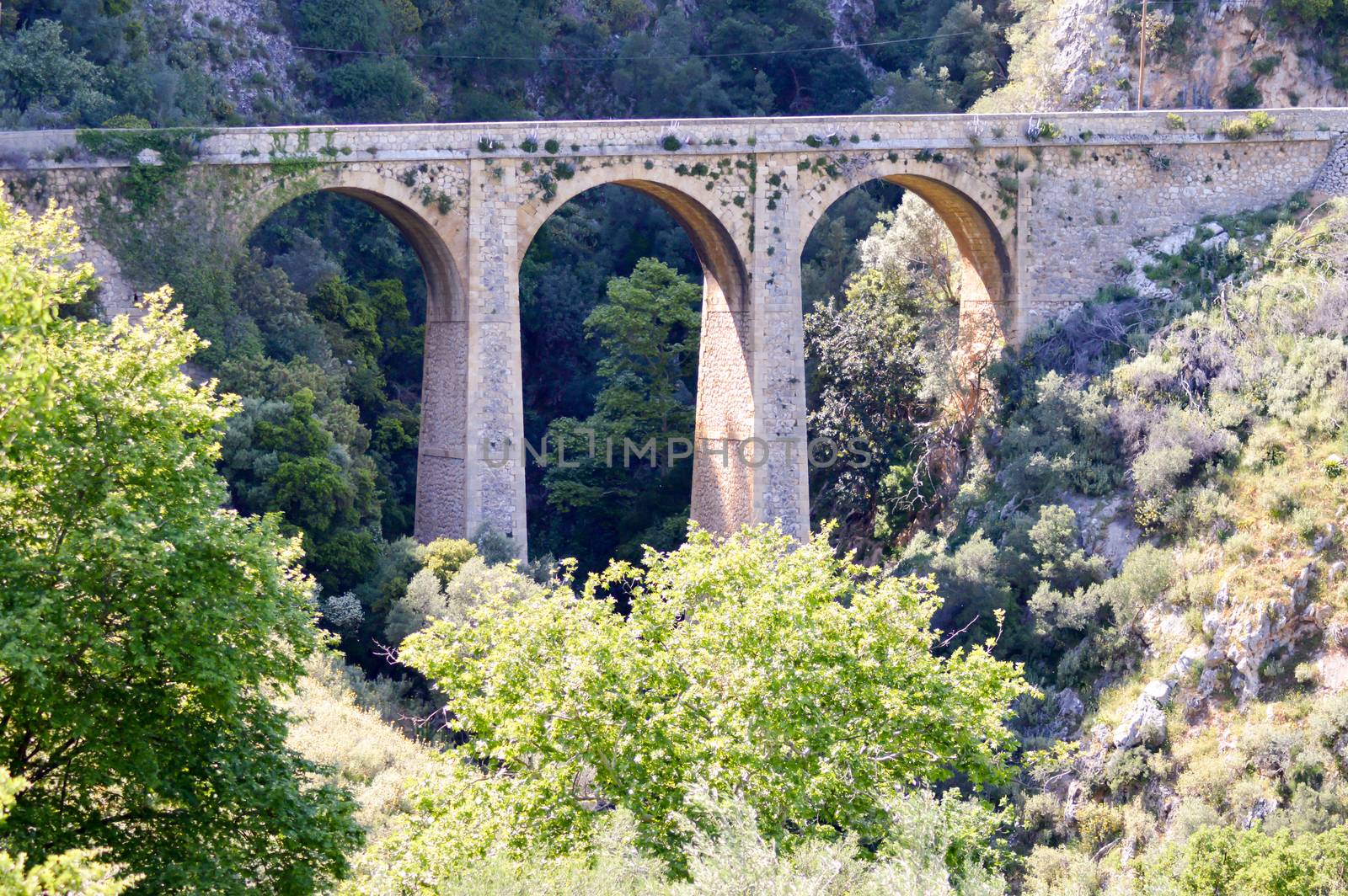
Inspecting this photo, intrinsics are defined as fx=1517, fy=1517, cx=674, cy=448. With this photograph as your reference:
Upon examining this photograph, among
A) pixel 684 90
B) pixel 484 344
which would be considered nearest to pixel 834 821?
pixel 484 344

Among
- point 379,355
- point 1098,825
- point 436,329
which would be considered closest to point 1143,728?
point 1098,825

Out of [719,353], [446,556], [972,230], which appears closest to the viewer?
[446,556]

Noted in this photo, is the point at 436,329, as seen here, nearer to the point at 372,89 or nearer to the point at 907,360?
the point at 907,360

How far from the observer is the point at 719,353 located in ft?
101

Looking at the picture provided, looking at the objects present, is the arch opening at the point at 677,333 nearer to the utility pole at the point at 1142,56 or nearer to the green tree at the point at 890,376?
the green tree at the point at 890,376

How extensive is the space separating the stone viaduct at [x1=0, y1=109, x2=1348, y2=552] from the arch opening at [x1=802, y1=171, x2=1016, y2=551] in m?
0.14

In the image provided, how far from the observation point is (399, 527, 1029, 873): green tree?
13.9m

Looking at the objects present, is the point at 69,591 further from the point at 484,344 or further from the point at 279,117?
the point at 279,117

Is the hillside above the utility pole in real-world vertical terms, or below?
below

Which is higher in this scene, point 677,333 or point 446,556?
point 677,333

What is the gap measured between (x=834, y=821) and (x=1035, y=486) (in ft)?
54.4

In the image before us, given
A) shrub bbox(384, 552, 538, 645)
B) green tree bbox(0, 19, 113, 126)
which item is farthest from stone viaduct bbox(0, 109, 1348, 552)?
green tree bbox(0, 19, 113, 126)

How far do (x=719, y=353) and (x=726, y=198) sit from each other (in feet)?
10.7

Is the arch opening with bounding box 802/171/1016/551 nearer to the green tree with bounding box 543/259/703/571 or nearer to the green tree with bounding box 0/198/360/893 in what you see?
the green tree with bounding box 543/259/703/571
